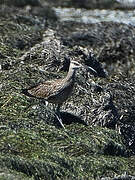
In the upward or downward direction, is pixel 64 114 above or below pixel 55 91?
below

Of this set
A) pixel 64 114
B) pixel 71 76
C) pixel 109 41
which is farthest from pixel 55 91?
pixel 109 41

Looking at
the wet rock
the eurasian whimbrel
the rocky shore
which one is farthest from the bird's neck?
the wet rock

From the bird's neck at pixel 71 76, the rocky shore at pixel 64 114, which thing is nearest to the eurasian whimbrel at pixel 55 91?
the bird's neck at pixel 71 76

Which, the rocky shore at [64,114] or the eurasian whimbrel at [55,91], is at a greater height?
the eurasian whimbrel at [55,91]

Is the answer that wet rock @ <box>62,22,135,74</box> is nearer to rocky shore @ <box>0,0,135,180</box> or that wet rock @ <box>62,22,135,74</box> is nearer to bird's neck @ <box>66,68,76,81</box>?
rocky shore @ <box>0,0,135,180</box>

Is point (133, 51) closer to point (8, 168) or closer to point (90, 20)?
point (90, 20)

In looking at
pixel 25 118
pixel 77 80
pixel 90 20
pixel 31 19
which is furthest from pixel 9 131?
pixel 90 20

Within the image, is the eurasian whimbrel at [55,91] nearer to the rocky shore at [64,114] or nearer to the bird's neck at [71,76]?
the bird's neck at [71,76]

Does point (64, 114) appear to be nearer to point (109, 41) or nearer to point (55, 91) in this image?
point (55, 91)

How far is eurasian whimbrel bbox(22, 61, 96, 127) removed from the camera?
17.2m

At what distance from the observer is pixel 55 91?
1725 cm

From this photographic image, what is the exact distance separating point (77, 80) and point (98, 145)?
303cm

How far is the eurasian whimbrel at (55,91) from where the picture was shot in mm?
17250

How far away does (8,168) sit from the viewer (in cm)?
1413
